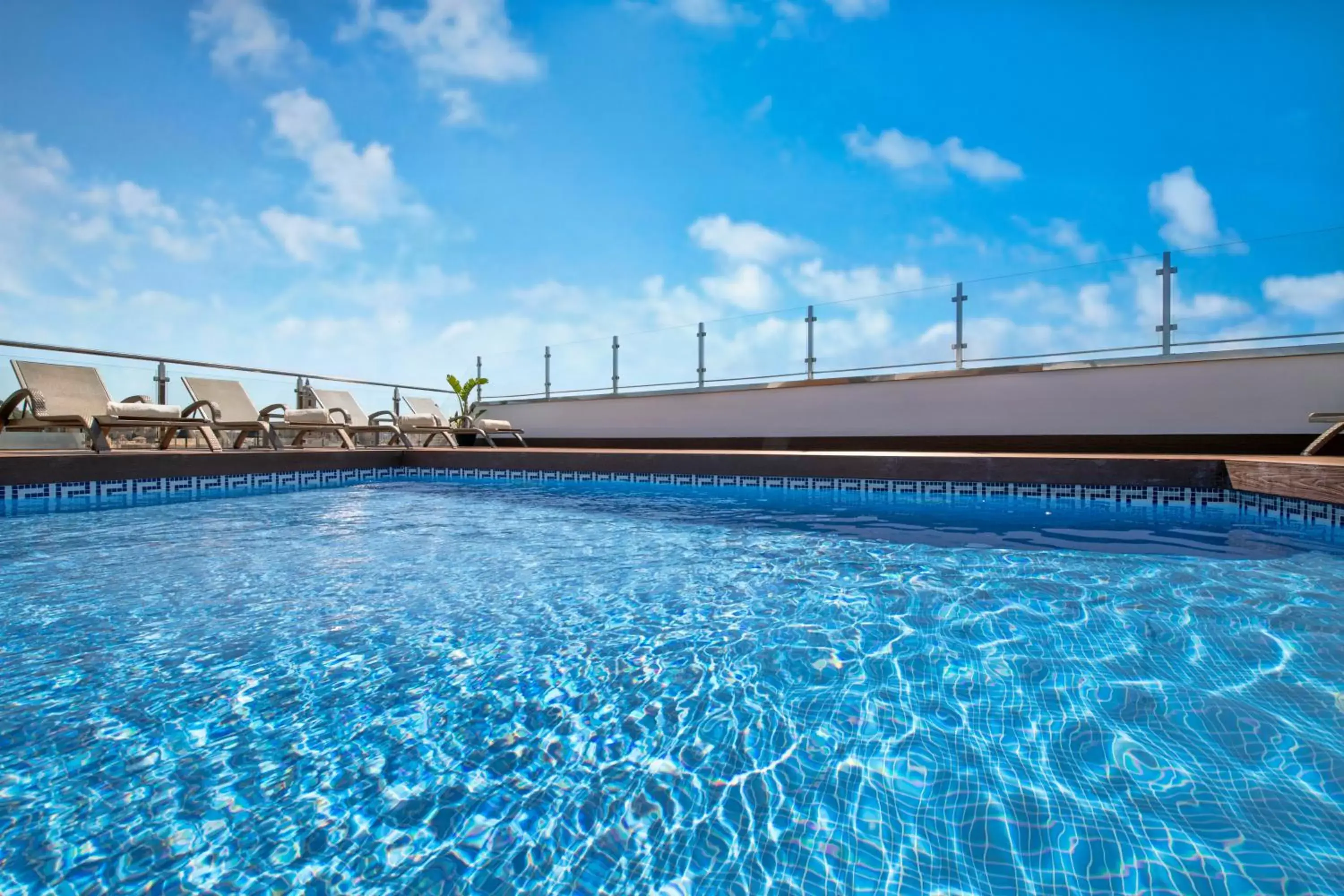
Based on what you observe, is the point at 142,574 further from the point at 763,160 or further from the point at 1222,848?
the point at 763,160

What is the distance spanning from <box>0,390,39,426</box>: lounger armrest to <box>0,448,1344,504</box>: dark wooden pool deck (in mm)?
394

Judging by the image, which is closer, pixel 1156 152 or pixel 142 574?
pixel 142 574

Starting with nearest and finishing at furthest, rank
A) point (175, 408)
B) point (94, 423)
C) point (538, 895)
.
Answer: point (538, 895), point (94, 423), point (175, 408)

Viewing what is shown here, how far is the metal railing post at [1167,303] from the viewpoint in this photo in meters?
6.03

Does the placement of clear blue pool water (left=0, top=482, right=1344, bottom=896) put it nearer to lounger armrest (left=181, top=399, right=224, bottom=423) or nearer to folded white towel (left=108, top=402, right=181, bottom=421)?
folded white towel (left=108, top=402, right=181, bottom=421)

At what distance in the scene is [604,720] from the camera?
1.31 m

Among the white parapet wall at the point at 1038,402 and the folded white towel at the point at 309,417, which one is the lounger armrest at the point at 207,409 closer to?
the folded white towel at the point at 309,417

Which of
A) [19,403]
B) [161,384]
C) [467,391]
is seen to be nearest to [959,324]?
[467,391]

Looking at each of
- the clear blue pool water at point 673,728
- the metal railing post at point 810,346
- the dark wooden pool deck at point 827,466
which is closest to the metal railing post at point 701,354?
the metal railing post at point 810,346

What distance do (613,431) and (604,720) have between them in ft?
27.8

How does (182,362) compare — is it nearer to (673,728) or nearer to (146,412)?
(146,412)

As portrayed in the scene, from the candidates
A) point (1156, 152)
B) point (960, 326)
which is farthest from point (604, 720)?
point (1156, 152)

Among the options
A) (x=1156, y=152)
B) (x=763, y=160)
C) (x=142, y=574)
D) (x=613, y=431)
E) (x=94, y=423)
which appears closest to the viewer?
(x=142, y=574)

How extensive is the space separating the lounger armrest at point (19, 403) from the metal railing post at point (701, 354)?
711cm
